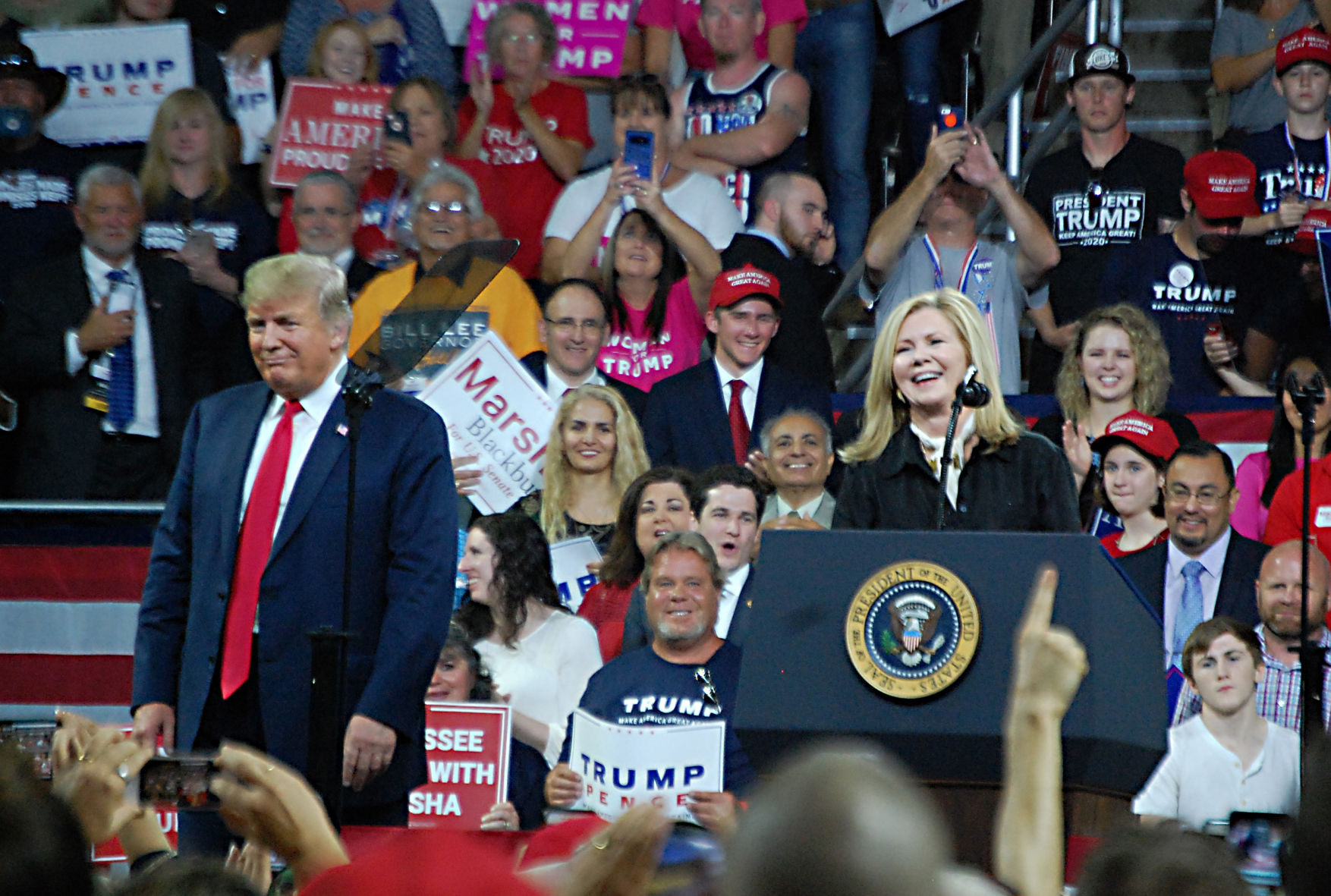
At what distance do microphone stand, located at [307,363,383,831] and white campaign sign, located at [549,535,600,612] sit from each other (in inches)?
96.8

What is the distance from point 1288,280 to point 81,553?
5020 millimetres

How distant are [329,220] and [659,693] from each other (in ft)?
11.2

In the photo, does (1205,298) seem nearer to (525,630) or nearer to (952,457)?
(525,630)

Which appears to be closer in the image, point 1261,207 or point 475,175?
point 1261,207

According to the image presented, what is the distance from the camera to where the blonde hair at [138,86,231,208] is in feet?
26.3

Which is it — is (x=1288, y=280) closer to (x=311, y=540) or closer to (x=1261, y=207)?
(x=1261, y=207)

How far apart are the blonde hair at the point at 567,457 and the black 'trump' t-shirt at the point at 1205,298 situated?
7.38 feet

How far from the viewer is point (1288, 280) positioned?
755cm

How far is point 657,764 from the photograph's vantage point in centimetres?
453

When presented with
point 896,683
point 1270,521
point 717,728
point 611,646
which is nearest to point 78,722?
point 896,683

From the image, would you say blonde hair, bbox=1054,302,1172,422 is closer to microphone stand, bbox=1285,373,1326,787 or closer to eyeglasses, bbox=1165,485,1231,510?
eyeglasses, bbox=1165,485,1231,510

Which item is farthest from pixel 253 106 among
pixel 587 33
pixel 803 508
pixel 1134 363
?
pixel 1134 363

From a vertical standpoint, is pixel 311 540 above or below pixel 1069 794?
above

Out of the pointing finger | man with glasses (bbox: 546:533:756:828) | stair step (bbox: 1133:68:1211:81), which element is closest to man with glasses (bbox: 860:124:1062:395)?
stair step (bbox: 1133:68:1211:81)
